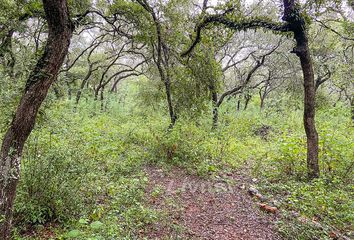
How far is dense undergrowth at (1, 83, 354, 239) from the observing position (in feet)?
9.87

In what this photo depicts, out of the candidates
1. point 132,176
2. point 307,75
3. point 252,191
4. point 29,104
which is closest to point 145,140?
point 132,176

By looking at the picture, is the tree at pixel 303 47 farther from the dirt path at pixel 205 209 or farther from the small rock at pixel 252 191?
the dirt path at pixel 205 209

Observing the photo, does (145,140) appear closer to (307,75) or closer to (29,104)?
(307,75)

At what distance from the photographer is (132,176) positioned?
4.73 meters

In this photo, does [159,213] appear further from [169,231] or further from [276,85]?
[276,85]

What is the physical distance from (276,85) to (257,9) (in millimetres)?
7944

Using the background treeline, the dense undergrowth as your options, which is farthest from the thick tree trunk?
the dense undergrowth

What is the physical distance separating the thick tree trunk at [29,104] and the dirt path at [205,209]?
1.54m

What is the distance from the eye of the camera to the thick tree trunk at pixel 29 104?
2385mm

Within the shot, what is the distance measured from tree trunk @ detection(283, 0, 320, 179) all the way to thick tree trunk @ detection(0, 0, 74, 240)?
13.3 ft

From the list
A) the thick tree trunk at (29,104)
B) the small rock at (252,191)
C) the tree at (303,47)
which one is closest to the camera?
the thick tree trunk at (29,104)

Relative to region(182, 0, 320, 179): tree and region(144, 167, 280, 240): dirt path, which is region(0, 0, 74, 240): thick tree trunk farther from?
region(182, 0, 320, 179): tree

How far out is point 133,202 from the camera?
145 inches

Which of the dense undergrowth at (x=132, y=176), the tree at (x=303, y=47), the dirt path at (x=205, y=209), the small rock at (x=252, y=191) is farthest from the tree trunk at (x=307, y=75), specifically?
the dirt path at (x=205, y=209)
